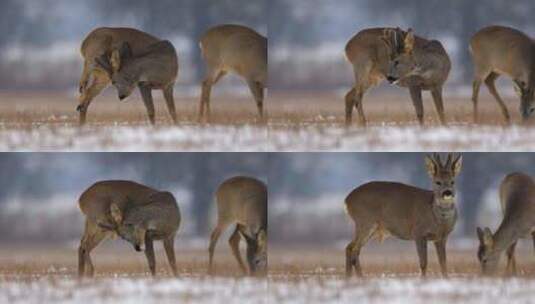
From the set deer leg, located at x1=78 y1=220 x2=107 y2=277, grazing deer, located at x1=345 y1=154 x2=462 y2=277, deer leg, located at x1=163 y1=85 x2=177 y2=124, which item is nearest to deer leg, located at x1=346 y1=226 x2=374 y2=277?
grazing deer, located at x1=345 y1=154 x2=462 y2=277

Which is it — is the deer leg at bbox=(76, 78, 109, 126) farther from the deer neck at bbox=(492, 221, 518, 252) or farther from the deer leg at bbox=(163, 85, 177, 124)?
the deer neck at bbox=(492, 221, 518, 252)

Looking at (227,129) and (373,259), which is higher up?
(227,129)

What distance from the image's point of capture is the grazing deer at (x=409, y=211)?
14.1 ft

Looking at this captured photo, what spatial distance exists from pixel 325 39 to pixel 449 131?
0.52 metres

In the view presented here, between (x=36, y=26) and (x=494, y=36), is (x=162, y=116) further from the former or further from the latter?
(x=494, y=36)

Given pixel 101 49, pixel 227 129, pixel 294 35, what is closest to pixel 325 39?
pixel 294 35

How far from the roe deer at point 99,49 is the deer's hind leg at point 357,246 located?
3.10ft

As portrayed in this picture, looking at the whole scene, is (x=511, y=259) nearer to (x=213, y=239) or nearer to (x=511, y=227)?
(x=511, y=227)

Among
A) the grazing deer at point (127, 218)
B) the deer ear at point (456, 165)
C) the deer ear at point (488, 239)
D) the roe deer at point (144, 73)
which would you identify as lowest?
the deer ear at point (488, 239)

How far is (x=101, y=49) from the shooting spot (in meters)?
4.41

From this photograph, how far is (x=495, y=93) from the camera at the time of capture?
4395mm

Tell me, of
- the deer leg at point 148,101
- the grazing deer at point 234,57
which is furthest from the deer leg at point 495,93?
the deer leg at point 148,101

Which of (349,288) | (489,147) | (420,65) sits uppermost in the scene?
(420,65)

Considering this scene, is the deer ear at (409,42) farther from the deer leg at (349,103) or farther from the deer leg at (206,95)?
the deer leg at (206,95)
